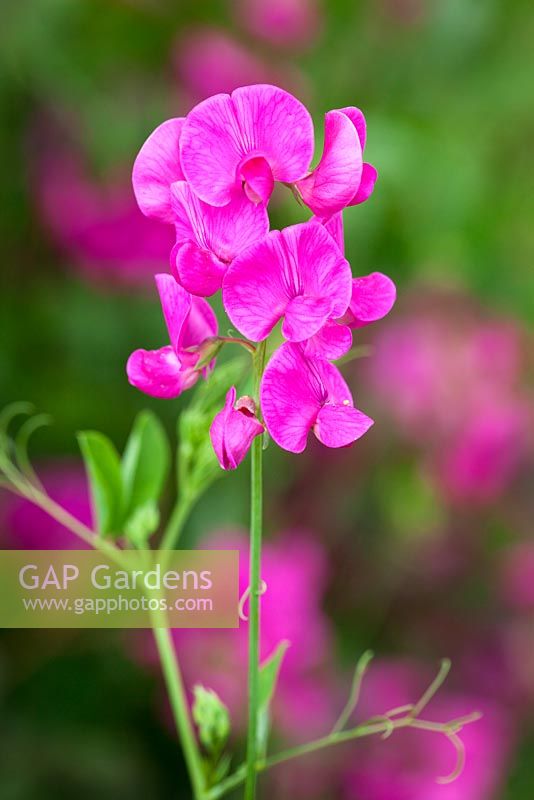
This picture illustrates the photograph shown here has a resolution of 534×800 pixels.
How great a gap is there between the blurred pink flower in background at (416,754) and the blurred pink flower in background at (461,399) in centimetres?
23

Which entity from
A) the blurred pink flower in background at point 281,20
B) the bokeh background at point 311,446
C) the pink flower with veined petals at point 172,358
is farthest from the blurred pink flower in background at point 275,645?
the blurred pink flower in background at point 281,20

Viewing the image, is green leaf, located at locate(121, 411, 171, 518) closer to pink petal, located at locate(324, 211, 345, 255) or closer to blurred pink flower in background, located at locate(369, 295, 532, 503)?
pink petal, located at locate(324, 211, 345, 255)

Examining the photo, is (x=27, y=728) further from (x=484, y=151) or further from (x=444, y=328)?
(x=484, y=151)

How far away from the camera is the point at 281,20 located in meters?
1.37

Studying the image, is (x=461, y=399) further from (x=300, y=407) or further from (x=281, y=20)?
(x=300, y=407)

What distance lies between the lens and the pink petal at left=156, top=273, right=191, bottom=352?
39 cm

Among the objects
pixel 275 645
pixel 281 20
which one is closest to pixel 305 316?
pixel 275 645

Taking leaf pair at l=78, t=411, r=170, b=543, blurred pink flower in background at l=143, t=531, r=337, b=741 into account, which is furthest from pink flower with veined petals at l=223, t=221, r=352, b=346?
blurred pink flower in background at l=143, t=531, r=337, b=741

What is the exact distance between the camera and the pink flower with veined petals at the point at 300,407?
35 cm

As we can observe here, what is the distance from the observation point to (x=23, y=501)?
105 centimetres

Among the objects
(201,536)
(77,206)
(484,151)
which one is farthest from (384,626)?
(484,151)

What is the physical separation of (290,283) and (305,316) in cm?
2

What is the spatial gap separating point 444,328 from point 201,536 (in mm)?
416

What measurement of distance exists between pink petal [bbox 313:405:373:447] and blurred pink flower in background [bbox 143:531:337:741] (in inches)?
20.0
